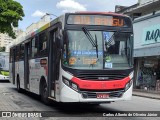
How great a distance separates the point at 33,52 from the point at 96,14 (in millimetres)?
5433

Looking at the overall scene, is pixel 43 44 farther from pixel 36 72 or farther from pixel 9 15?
pixel 9 15

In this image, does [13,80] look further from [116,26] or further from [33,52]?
[116,26]

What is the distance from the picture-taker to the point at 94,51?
12.0 meters

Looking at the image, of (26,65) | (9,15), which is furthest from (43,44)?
(9,15)

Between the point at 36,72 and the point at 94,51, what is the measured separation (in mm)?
4873

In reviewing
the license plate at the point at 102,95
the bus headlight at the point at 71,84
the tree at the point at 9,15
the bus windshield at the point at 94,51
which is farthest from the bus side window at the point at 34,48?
the license plate at the point at 102,95

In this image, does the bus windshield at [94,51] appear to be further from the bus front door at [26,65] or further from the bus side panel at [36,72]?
the bus front door at [26,65]

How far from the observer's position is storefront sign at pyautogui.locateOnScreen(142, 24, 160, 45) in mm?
28208

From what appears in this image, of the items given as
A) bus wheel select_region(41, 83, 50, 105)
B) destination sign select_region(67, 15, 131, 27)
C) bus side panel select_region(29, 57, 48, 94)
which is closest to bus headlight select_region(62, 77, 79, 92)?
destination sign select_region(67, 15, 131, 27)

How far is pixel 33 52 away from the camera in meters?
17.1

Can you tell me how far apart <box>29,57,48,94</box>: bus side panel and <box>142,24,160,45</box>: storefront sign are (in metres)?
13.3

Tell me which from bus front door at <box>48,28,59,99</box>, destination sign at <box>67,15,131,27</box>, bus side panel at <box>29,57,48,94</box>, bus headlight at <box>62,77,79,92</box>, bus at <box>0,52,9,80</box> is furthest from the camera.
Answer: bus at <box>0,52,9,80</box>

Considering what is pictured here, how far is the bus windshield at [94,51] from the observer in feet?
39.1

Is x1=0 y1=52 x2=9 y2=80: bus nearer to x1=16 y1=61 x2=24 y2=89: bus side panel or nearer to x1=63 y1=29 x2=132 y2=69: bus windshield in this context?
x1=16 y1=61 x2=24 y2=89: bus side panel
